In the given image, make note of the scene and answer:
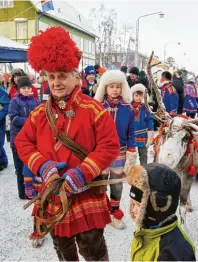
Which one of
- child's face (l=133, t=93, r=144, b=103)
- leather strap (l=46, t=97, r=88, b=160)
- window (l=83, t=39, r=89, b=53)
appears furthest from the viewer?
window (l=83, t=39, r=89, b=53)

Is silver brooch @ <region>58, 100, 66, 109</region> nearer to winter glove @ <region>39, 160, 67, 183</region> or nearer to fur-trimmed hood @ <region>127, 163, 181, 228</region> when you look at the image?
winter glove @ <region>39, 160, 67, 183</region>

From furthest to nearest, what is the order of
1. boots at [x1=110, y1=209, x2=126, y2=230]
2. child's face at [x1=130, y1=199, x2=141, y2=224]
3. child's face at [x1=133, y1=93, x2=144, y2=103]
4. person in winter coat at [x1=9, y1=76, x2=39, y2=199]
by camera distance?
child's face at [x1=133, y1=93, x2=144, y2=103], person in winter coat at [x1=9, y1=76, x2=39, y2=199], boots at [x1=110, y1=209, x2=126, y2=230], child's face at [x1=130, y1=199, x2=141, y2=224]

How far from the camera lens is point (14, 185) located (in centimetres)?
493

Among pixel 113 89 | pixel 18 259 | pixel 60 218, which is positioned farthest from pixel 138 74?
pixel 60 218

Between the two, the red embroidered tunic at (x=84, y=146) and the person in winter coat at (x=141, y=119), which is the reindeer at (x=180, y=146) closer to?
the red embroidered tunic at (x=84, y=146)

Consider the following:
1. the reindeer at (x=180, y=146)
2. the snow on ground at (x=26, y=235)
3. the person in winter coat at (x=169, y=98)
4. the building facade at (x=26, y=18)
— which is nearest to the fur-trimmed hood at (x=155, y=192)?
the reindeer at (x=180, y=146)

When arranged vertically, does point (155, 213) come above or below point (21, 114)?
below

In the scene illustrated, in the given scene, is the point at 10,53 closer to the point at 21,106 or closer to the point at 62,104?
the point at 21,106

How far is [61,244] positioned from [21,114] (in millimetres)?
2235

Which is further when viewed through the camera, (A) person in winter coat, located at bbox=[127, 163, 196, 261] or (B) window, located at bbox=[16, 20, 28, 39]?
(B) window, located at bbox=[16, 20, 28, 39]

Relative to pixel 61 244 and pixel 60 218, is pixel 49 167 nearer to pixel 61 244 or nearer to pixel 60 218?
pixel 60 218

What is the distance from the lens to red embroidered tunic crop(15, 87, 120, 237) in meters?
2.03

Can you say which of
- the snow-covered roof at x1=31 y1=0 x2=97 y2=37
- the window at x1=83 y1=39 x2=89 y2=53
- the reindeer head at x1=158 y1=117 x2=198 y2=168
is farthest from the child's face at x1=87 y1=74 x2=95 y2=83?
the window at x1=83 y1=39 x2=89 y2=53

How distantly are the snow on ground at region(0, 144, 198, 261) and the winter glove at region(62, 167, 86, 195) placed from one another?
1.34m
